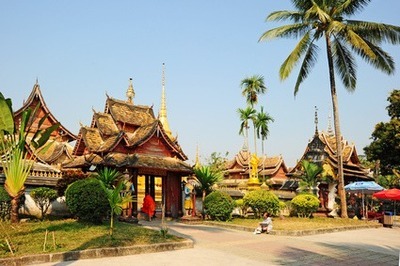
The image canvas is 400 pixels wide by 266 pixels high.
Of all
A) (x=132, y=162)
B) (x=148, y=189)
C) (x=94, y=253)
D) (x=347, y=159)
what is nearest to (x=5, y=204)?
(x=132, y=162)

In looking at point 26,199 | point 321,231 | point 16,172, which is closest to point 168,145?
point 26,199

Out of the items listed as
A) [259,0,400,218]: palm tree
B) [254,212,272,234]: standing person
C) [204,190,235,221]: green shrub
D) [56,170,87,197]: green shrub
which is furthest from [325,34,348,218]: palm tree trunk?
[56,170,87,197]: green shrub

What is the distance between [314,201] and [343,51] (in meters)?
9.56

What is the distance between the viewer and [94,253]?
9.85 m

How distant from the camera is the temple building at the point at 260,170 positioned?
45.7 m

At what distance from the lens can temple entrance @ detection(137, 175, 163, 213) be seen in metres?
24.3

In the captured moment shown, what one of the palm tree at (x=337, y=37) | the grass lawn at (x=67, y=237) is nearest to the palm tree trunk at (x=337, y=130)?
the palm tree at (x=337, y=37)

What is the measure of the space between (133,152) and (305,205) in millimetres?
10648

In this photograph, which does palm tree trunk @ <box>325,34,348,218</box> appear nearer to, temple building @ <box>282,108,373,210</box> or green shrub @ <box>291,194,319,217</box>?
green shrub @ <box>291,194,319,217</box>

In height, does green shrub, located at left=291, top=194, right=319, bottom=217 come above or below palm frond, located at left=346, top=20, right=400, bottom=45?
below

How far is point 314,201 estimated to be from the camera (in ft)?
75.0

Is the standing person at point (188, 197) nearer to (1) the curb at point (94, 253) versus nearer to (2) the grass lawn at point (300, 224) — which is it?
(2) the grass lawn at point (300, 224)

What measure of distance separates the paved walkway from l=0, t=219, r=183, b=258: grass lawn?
2.95ft

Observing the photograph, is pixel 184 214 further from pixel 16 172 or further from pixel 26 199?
pixel 16 172
